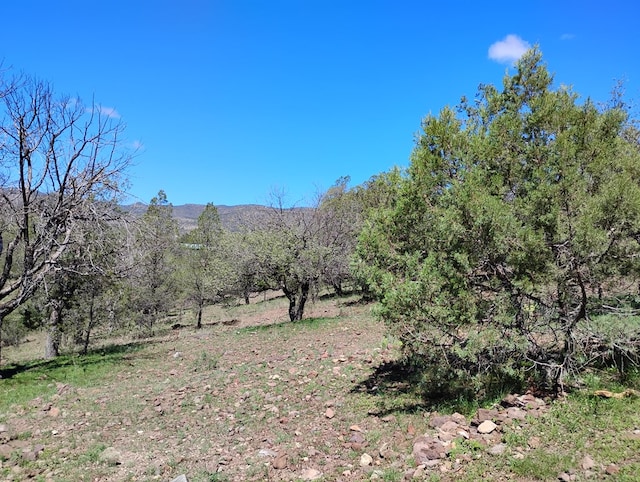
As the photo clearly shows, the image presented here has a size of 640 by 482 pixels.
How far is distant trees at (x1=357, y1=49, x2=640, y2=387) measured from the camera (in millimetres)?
4762

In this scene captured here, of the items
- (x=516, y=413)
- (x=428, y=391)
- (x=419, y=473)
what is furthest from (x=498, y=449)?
(x=428, y=391)

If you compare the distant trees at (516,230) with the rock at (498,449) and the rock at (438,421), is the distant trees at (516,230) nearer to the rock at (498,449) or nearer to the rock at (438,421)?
the rock at (438,421)

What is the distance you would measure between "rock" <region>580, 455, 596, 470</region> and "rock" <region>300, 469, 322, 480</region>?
274 cm

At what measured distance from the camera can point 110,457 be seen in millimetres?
6082

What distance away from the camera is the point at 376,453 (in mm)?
5152

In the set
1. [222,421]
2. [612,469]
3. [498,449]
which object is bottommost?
[222,421]

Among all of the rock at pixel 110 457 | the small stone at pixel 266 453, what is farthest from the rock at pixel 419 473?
the rock at pixel 110 457

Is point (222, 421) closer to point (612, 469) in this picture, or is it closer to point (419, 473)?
point (419, 473)

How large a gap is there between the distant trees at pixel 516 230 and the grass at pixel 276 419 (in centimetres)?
77

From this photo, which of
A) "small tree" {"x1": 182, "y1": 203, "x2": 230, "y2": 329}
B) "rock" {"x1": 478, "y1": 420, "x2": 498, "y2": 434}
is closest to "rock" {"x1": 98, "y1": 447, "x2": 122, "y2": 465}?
"rock" {"x1": 478, "y1": 420, "x2": 498, "y2": 434}

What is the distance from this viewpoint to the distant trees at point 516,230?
15.6 ft

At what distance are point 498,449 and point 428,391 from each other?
Answer: 2112 millimetres

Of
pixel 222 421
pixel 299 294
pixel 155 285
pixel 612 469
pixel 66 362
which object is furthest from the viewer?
pixel 155 285

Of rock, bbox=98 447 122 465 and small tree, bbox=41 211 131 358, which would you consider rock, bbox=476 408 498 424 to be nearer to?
rock, bbox=98 447 122 465
